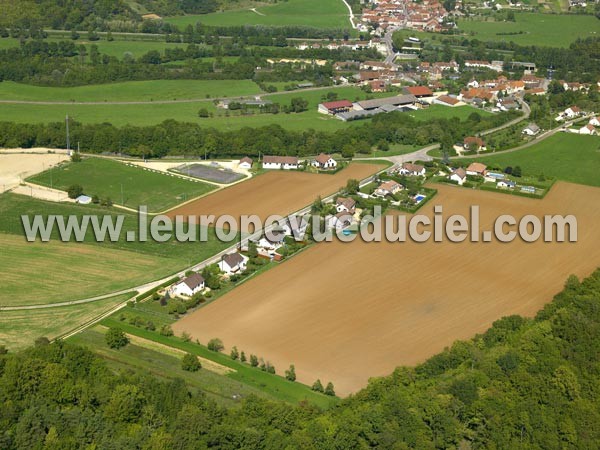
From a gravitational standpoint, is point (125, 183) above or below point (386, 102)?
below

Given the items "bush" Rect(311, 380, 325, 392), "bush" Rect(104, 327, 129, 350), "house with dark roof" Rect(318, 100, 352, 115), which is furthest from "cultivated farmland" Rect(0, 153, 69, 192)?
"bush" Rect(311, 380, 325, 392)

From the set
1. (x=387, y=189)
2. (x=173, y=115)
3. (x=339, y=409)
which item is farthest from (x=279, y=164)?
(x=339, y=409)

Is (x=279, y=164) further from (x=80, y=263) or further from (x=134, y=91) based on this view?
(x=134, y=91)

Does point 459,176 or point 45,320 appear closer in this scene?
point 45,320

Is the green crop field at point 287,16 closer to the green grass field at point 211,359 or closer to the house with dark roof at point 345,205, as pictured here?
the house with dark roof at point 345,205

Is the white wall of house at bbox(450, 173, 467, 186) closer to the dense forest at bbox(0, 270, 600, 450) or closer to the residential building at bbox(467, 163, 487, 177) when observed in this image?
the residential building at bbox(467, 163, 487, 177)

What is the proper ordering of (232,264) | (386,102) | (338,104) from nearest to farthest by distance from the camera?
(232,264) → (338,104) → (386,102)

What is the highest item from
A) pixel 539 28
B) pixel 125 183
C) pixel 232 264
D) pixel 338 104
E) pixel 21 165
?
pixel 539 28
